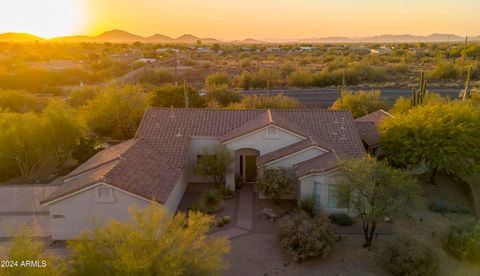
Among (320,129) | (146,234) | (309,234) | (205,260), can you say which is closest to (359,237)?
(309,234)

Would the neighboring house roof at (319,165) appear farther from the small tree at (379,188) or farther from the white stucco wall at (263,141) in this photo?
the small tree at (379,188)

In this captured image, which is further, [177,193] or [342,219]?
[177,193]

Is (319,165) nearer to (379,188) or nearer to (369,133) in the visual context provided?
(379,188)

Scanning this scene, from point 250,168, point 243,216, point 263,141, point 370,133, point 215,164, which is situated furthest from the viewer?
point 370,133

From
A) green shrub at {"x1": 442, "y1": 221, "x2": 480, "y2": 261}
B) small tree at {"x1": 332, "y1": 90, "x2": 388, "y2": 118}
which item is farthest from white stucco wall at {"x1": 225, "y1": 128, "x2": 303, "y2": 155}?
small tree at {"x1": 332, "y1": 90, "x2": 388, "y2": 118}

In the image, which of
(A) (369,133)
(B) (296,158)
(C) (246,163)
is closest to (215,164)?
(C) (246,163)

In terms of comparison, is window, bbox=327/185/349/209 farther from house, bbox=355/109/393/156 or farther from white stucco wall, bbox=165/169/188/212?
white stucco wall, bbox=165/169/188/212
